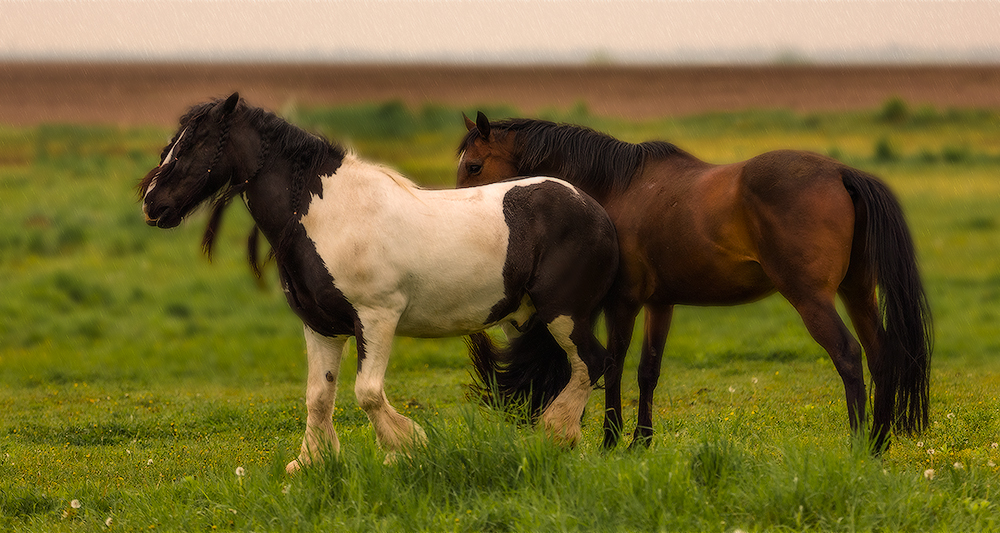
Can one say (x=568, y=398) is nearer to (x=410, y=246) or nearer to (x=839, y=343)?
(x=410, y=246)

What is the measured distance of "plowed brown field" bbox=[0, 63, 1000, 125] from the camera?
3161 cm

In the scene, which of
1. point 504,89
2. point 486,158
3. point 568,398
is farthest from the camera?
point 504,89

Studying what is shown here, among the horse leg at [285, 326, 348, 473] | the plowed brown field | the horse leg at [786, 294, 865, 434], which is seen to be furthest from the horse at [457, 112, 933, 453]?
the plowed brown field

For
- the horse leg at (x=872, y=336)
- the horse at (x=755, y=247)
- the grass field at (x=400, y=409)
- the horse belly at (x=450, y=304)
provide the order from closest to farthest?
1. the grass field at (x=400, y=409)
2. the horse belly at (x=450, y=304)
3. the horse at (x=755, y=247)
4. the horse leg at (x=872, y=336)

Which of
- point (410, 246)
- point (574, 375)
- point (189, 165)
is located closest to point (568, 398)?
point (574, 375)

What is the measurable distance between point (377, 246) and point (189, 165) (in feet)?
3.71

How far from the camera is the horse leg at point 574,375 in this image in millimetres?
5180

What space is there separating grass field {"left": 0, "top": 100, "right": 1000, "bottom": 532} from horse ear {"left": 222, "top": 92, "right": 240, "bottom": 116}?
63 centimetres

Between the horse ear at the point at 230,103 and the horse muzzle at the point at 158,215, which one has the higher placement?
the horse ear at the point at 230,103

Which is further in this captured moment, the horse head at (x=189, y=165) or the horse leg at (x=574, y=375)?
the horse leg at (x=574, y=375)

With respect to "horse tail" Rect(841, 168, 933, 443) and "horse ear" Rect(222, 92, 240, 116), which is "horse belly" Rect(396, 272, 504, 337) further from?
"horse tail" Rect(841, 168, 933, 443)

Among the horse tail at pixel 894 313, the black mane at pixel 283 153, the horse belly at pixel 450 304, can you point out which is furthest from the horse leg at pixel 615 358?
the black mane at pixel 283 153

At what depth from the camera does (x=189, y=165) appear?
15.9ft

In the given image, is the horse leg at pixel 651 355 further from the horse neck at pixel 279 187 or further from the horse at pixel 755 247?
the horse neck at pixel 279 187
